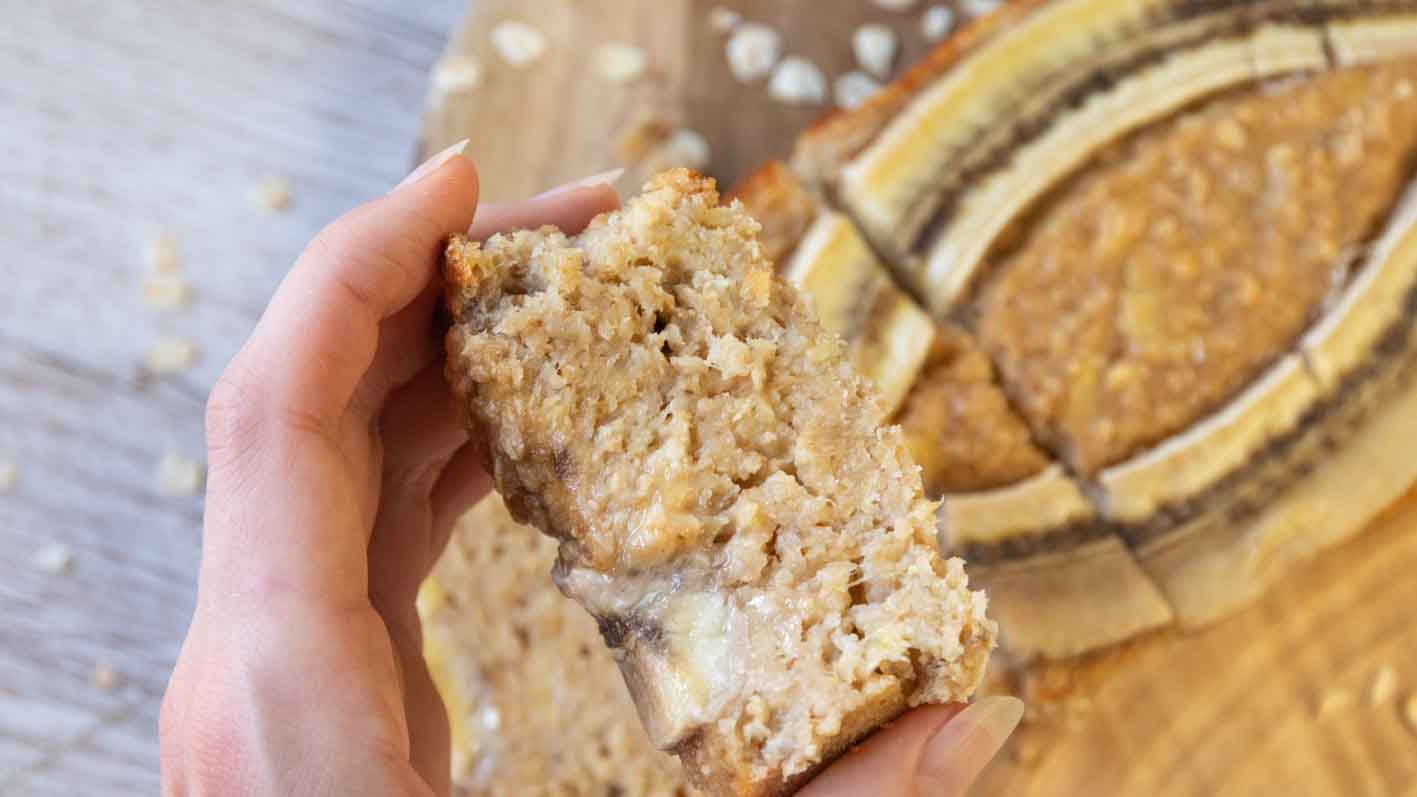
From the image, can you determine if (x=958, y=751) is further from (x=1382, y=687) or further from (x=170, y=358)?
(x=170, y=358)

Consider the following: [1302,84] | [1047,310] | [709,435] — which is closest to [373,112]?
[1047,310]

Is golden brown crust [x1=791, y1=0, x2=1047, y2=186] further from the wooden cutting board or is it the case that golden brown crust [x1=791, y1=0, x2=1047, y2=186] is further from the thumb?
the thumb

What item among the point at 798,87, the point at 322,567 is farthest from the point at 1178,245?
the point at 322,567

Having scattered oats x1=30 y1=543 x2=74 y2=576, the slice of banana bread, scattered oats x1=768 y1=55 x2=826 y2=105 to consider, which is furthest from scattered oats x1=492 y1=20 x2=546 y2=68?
scattered oats x1=30 y1=543 x2=74 y2=576

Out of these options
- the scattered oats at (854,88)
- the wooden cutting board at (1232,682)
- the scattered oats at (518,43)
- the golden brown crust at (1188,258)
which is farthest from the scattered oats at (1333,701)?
the scattered oats at (518,43)

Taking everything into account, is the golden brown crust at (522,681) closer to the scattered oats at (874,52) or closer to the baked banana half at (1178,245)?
the baked banana half at (1178,245)

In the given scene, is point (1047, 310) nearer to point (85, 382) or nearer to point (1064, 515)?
point (1064, 515)
